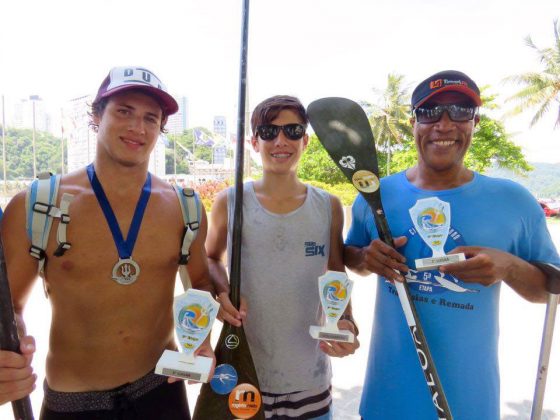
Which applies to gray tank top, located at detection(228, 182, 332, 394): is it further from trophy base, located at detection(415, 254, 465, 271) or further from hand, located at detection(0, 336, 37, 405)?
hand, located at detection(0, 336, 37, 405)

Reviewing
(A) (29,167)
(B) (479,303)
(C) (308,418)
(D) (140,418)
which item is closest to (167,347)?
(D) (140,418)

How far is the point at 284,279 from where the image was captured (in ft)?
7.03

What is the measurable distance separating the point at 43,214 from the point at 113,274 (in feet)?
1.30

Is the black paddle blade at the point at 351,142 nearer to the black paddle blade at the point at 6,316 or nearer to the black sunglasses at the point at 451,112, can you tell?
the black sunglasses at the point at 451,112

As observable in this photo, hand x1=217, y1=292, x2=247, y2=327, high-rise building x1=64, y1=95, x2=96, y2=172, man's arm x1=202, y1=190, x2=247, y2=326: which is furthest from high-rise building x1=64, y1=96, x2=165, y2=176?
hand x1=217, y1=292, x2=247, y2=327

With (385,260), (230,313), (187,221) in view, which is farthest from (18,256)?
(385,260)

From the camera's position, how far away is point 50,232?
1.81 m

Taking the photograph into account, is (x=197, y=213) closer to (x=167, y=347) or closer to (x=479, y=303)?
(x=167, y=347)

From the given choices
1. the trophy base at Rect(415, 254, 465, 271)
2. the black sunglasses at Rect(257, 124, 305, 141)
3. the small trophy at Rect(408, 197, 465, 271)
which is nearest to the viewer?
the trophy base at Rect(415, 254, 465, 271)

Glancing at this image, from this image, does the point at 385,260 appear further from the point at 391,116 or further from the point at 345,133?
the point at 391,116

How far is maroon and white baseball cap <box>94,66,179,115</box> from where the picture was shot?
6.29 ft

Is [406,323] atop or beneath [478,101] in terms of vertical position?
beneath

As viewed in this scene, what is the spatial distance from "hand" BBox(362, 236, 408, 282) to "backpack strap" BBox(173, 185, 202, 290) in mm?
853

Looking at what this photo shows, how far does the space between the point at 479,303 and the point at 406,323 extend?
1.07 feet
